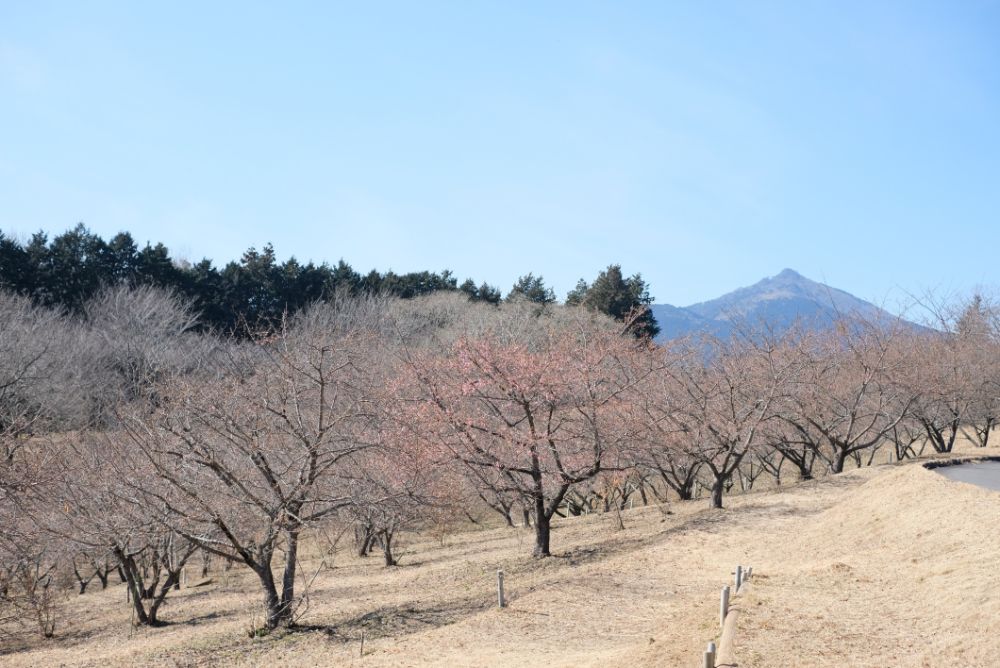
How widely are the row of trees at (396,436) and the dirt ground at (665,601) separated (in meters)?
1.16

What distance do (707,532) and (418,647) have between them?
8.40 metres

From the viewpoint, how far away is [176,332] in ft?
138

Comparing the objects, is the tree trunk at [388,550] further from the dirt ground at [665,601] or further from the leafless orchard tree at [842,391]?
the leafless orchard tree at [842,391]

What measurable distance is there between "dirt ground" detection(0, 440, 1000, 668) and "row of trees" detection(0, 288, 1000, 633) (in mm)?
1159

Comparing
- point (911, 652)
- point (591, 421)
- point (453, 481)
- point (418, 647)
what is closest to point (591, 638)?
point (418, 647)

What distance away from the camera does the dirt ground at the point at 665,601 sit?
898 centimetres

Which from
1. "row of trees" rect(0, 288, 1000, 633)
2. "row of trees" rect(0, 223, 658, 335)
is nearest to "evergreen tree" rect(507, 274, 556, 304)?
"row of trees" rect(0, 223, 658, 335)

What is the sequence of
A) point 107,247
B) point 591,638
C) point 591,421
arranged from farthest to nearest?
point 107,247 → point 591,421 → point 591,638

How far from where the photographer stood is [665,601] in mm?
13250

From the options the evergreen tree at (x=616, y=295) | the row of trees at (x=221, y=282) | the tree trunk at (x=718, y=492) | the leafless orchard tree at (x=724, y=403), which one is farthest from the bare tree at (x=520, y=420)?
the evergreen tree at (x=616, y=295)

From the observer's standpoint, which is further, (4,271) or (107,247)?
(107,247)

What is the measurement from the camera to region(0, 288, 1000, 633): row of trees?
562 inches

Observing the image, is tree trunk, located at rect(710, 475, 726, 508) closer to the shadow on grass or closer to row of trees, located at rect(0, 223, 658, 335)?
the shadow on grass

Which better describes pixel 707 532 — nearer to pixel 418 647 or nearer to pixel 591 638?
pixel 591 638
